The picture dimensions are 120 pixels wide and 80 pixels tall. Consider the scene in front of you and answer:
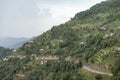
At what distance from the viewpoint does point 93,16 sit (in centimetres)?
18850

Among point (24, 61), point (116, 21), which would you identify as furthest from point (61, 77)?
point (116, 21)

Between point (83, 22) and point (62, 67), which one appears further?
point (83, 22)

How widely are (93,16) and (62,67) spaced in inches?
3043

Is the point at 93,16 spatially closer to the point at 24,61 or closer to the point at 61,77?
the point at 24,61

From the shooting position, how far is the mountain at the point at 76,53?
102750 millimetres

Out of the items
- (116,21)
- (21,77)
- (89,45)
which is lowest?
(21,77)

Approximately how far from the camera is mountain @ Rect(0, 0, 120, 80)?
103 meters

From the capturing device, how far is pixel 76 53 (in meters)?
131

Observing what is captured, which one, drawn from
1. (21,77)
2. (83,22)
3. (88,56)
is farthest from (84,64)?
(83,22)

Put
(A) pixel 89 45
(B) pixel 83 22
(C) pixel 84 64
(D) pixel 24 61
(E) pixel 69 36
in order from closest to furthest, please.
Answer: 1. (C) pixel 84 64
2. (A) pixel 89 45
3. (D) pixel 24 61
4. (E) pixel 69 36
5. (B) pixel 83 22

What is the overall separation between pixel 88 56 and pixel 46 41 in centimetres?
5718

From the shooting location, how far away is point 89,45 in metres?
129

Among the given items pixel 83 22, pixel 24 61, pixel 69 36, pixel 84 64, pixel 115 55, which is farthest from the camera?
pixel 83 22

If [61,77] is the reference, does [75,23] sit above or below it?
above
